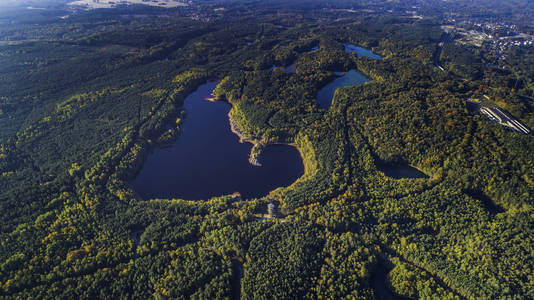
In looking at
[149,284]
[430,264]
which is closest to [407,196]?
[430,264]

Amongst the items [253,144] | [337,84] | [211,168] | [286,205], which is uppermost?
[337,84]

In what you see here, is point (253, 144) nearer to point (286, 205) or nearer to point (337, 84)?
point (286, 205)

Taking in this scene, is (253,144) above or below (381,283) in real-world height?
above

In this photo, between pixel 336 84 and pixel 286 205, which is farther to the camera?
pixel 336 84

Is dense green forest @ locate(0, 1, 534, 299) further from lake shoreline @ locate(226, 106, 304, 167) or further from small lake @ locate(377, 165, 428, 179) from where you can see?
small lake @ locate(377, 165, 428, 179)

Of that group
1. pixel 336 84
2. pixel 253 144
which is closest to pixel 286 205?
pixel 253 144

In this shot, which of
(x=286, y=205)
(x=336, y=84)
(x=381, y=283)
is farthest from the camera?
(x=336, y=84)

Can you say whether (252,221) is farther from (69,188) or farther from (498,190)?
(498,190)
